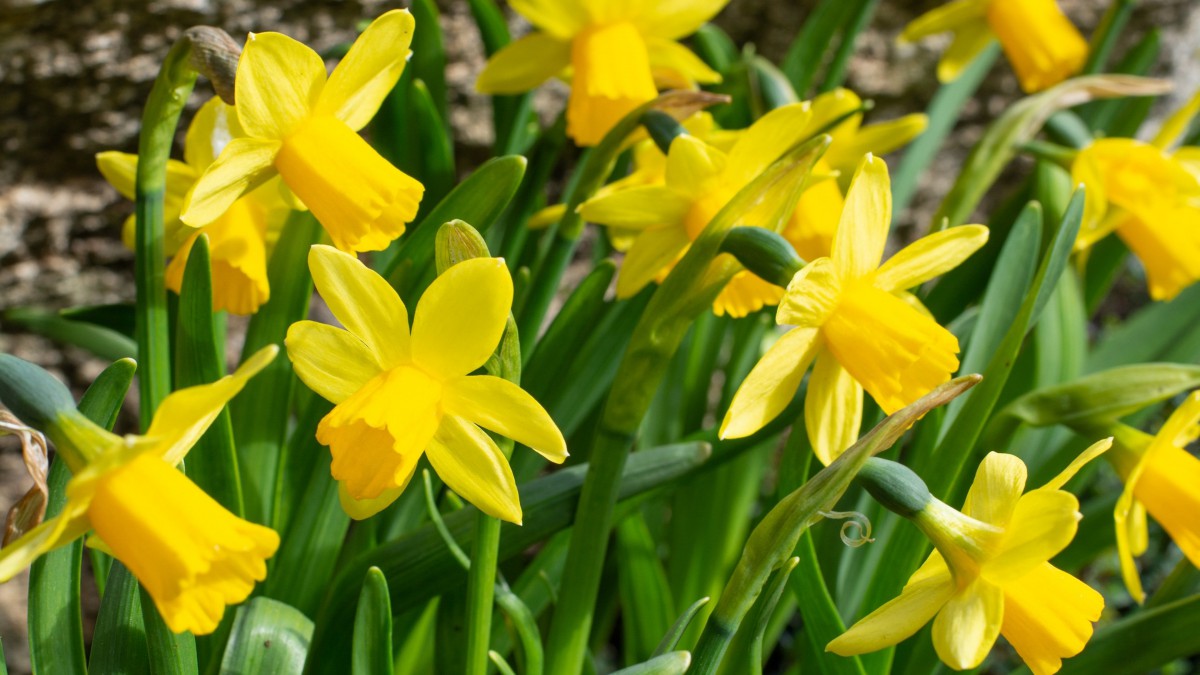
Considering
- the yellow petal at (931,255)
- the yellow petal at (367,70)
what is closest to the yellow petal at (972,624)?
the yellow petal at (931,255)

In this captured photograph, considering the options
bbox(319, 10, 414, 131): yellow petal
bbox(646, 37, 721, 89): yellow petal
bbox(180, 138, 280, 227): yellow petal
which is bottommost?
bbox(646, 37, 721, 89): yellow petal

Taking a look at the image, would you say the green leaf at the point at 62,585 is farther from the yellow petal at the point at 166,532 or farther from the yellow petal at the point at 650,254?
the yellow petal at the point at 650,254

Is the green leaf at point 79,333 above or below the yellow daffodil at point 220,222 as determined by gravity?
below

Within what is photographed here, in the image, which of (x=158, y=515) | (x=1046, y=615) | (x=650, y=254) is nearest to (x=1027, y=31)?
(x=650, y=254)

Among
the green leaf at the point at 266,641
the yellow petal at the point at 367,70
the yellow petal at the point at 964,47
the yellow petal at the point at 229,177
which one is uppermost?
the yellow petal at the point at 367,70

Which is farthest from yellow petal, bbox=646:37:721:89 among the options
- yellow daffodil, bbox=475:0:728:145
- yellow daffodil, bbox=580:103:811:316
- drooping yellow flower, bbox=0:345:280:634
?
drooping yellow flower, bbox=0:345:280:634

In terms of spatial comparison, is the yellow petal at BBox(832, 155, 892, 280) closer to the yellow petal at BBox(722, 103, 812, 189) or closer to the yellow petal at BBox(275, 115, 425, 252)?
the yellow petal at BBox(722, 103, 812, 189)

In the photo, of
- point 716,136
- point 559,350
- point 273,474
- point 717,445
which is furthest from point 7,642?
point 716,136

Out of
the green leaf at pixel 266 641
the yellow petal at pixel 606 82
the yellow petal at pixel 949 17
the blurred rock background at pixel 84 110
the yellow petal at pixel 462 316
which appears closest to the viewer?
the yellow petal at pixel 462 316
